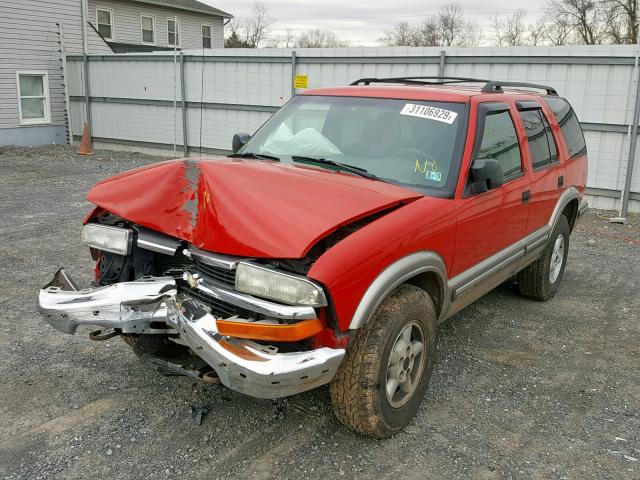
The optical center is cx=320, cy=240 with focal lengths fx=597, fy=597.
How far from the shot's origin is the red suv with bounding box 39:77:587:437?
110 inches

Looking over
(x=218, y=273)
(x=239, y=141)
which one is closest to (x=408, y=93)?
(x=239, y=141)

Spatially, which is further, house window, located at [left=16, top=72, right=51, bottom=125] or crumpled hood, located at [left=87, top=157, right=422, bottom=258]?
house window, located at [left=16, top=72, right=51, bottom=125]

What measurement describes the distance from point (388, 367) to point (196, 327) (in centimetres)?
109

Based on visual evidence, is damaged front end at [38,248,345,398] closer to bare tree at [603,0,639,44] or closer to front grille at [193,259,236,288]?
front grille at [193,259,236,288]

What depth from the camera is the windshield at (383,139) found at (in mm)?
3852

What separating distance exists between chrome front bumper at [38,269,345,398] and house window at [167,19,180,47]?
27.0 metres

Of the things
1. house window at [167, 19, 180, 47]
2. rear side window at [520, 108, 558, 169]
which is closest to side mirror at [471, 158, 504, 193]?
rear side window at [520, 108, 558, 169]

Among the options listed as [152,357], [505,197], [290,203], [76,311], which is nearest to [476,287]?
[505,197]

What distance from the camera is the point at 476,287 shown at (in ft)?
13.7

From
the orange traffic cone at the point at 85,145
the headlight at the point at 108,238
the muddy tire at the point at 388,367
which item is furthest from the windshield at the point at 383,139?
the orange traffic cone at the point at 85,145

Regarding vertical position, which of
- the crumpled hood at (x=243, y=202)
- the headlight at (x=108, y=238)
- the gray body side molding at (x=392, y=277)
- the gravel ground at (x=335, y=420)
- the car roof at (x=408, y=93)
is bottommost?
the gravel ground at (x=335, y=420)

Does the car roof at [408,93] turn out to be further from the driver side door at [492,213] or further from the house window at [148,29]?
the house window at [148,29]

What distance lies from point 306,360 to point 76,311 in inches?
50.8

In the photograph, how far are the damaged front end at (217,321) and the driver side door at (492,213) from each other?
55.1 inches
